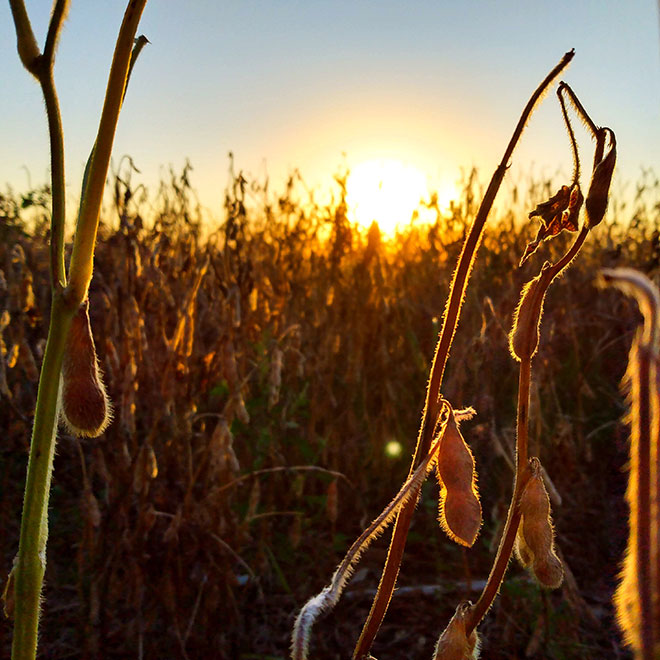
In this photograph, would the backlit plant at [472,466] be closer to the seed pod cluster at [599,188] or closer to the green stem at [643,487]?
the seed pod cluster at [599,188]

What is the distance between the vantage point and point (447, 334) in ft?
1.58

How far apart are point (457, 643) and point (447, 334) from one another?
222 mm

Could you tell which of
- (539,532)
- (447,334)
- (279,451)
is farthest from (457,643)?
(279,451)

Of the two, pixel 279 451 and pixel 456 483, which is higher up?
pixel 279 451

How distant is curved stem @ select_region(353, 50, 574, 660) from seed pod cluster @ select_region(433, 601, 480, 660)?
49mm

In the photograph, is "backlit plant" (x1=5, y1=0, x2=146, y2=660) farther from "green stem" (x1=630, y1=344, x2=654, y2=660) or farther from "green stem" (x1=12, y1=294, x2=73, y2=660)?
"green stem" (x1=630, y1=344, x2=654, y2=660)

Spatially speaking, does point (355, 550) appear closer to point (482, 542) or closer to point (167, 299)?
point (167, 299)

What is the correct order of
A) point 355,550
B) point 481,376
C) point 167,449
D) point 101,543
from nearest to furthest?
point 355,550, point 101,543, point 167,449, point 481,376

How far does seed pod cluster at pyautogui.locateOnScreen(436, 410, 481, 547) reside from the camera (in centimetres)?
50

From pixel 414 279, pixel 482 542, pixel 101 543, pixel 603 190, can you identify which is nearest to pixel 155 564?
pixel 101 543

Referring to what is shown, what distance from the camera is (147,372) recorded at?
76.5 inches

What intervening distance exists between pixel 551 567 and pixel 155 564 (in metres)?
1.47

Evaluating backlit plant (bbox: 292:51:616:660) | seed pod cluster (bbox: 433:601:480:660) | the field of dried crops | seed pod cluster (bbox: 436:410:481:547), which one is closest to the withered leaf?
backlit plant (bbox: 292:51:616:660)

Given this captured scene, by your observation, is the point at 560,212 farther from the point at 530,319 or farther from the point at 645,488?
the point at 645,488
